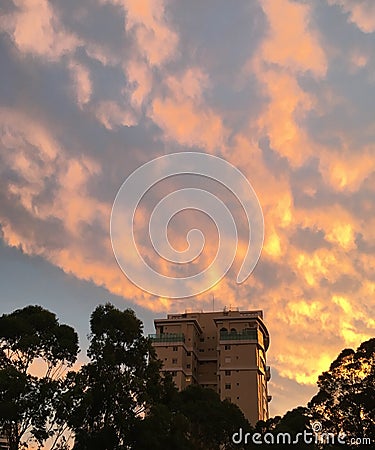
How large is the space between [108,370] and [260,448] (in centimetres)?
1262

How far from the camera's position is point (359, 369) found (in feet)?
96.0

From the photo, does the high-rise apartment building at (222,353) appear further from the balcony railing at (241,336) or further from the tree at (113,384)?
the tree at (113,384)

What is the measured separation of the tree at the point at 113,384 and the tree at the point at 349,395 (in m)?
12.3

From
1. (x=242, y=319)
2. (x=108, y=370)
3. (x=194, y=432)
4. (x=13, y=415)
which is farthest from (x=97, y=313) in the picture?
(x=242, y=319)

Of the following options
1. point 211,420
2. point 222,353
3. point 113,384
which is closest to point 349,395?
point 211,420

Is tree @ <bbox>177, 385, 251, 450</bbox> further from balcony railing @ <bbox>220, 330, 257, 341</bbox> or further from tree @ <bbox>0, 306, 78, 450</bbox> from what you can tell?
balcony railing @ <bbox>220, 330, 257, 341</bbox>

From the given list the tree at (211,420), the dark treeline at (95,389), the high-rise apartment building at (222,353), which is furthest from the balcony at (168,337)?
the dark treeline at (95,389)

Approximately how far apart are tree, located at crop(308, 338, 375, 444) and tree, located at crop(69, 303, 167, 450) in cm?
1226

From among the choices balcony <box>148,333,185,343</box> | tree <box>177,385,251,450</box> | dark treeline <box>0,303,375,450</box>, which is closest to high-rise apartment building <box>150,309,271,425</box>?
balcony <box>148,333,185,343</box>

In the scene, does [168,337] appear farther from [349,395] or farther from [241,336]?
[349,395]

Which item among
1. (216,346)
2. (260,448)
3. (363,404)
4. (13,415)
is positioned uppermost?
(216,346)

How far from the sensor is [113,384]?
2055cm

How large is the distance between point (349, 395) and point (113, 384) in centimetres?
1509

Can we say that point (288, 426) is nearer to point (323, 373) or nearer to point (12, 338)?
point (323, 373)
